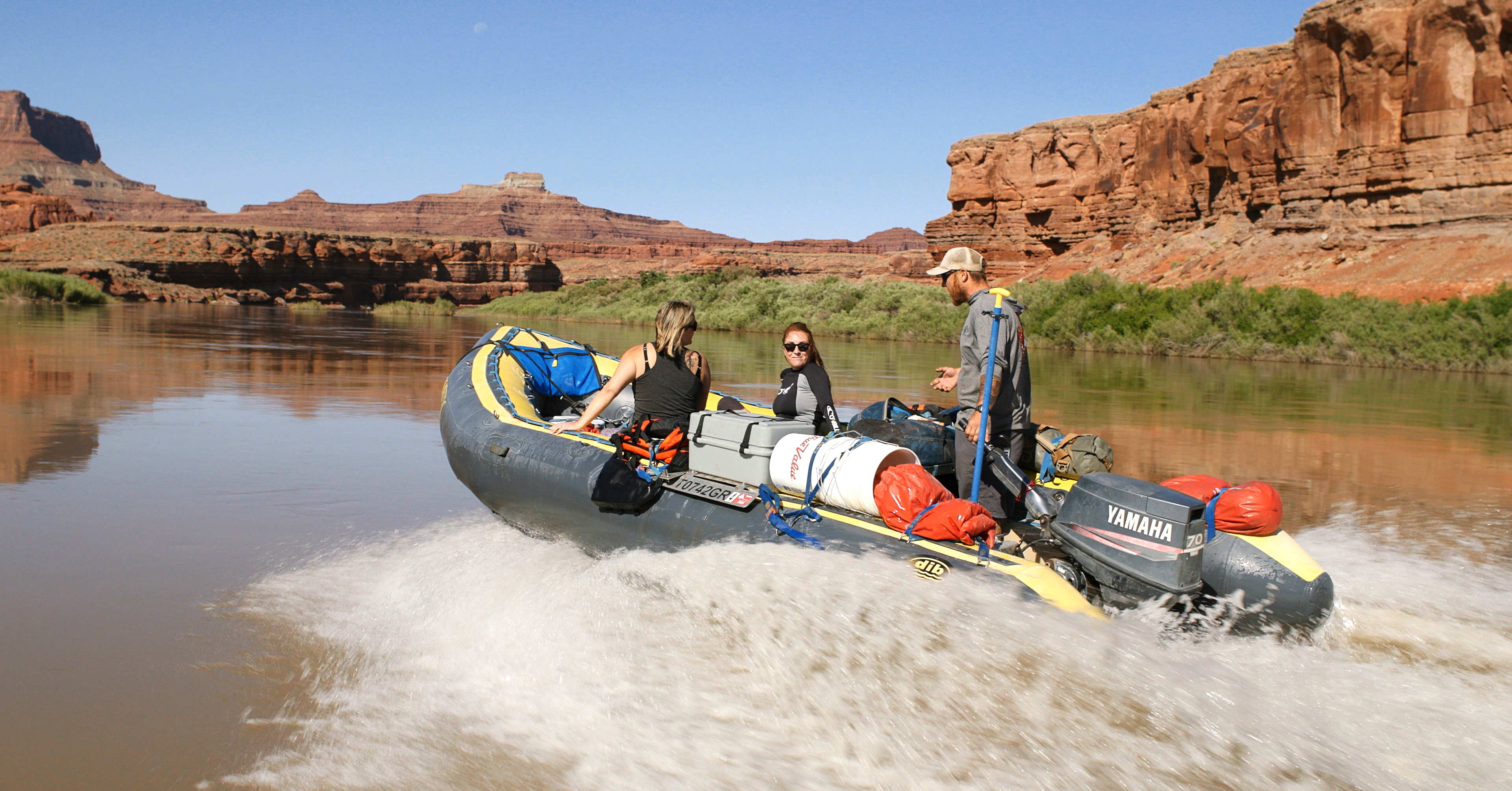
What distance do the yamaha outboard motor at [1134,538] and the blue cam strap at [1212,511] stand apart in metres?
0.23

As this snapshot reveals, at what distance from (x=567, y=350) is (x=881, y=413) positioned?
3.54 metres

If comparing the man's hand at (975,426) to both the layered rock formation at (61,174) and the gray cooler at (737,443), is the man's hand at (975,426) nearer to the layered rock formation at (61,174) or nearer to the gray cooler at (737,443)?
the gray cooler at (737,443)

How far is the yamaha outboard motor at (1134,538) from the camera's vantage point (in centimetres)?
395

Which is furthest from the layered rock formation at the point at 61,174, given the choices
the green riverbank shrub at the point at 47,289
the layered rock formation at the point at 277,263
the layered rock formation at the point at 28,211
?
the green riverbank shrub at the point at 47,289

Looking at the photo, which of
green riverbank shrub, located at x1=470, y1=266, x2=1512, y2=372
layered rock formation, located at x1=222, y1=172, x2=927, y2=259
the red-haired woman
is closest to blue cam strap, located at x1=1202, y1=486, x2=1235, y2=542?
the red-haired woman

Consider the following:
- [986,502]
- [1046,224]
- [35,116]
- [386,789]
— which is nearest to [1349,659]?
[986,502]

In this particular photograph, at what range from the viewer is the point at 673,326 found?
5609 mm

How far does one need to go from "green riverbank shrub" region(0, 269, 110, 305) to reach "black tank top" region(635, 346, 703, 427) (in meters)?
48.0

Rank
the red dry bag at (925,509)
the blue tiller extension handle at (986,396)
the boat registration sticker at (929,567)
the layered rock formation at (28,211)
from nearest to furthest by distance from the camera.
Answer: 1. the boat registration sticker at (929,567)
2. the red dry bag at (925,509)
3. the blue tiller extension handle at (986,396)
4. the layered rock formation at (28,211)

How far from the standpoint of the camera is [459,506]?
720 cm

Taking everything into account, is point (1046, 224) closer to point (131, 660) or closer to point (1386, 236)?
point (1386, 236)

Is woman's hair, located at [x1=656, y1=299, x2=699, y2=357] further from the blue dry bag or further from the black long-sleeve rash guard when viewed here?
the blue dry bag

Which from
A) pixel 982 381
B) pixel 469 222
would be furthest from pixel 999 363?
pixel 469 222

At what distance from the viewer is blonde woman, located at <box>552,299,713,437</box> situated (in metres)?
5.62
